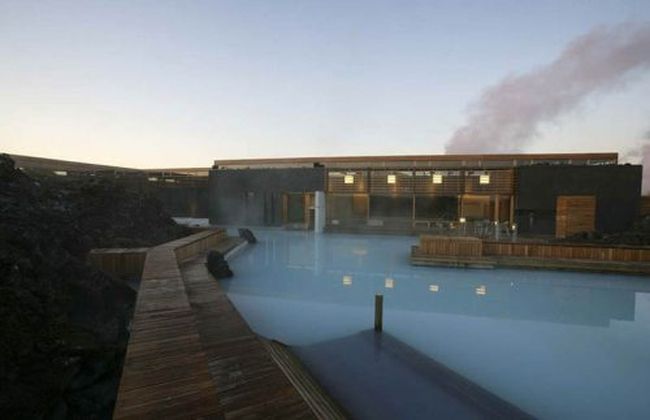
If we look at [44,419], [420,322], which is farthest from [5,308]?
[420,322]

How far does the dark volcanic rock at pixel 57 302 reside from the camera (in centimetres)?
477

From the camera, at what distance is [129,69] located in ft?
56.6

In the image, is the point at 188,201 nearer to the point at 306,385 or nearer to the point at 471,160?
the point at 471,160

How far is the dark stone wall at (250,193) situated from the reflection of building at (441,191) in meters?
0.08

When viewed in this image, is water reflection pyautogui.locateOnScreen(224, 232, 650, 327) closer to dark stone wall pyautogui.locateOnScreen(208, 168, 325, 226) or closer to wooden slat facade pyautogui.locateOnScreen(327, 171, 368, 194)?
wooden slat facade pyautogui.locateOnScreen(327, 171, 368, 194)

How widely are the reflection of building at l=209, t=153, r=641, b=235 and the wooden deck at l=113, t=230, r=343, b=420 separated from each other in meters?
17.6

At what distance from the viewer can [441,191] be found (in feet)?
69.9

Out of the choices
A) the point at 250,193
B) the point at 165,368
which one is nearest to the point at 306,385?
the point at 165,368

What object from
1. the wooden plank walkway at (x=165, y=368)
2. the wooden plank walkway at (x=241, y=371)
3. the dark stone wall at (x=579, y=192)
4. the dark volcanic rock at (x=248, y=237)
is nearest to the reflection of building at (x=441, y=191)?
the dark stone wall at (x=579, y=192)

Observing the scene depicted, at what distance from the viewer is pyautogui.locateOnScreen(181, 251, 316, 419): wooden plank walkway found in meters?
2.87

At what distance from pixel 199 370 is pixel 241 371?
0.64m

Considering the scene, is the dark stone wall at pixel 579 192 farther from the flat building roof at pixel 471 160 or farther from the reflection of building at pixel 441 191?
the flat building roof at pixel 471 160

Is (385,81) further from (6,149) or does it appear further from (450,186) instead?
(6,149)

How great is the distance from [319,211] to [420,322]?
15416 mm
